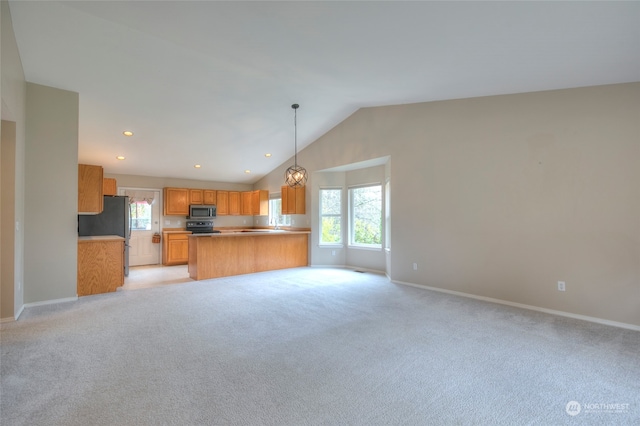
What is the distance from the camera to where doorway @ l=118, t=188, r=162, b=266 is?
7.18 metres

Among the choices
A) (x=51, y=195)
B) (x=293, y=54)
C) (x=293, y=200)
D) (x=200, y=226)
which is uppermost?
(x=293, y=54)

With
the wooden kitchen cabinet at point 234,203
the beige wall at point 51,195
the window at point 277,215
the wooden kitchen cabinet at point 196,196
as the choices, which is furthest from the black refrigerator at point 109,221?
the window at point 277,215

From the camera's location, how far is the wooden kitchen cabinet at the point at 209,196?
26.4ft

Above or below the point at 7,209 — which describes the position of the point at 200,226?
below

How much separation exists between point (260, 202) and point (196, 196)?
1.74m

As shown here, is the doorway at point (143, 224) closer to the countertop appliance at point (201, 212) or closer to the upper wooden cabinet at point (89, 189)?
the countertop appliance at point (201, 212)

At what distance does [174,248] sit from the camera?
285 inches

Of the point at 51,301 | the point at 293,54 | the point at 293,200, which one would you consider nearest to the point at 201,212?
the point at 293,200

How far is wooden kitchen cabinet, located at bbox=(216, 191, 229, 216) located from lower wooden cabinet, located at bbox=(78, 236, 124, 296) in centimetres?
374

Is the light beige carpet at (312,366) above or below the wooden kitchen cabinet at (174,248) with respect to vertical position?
below

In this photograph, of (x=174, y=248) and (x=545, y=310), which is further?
(x=174, y=248)

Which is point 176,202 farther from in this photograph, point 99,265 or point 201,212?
point 99,265

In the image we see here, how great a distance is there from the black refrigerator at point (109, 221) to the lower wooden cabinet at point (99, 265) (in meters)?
0.71

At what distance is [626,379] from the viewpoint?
6.92 ft
